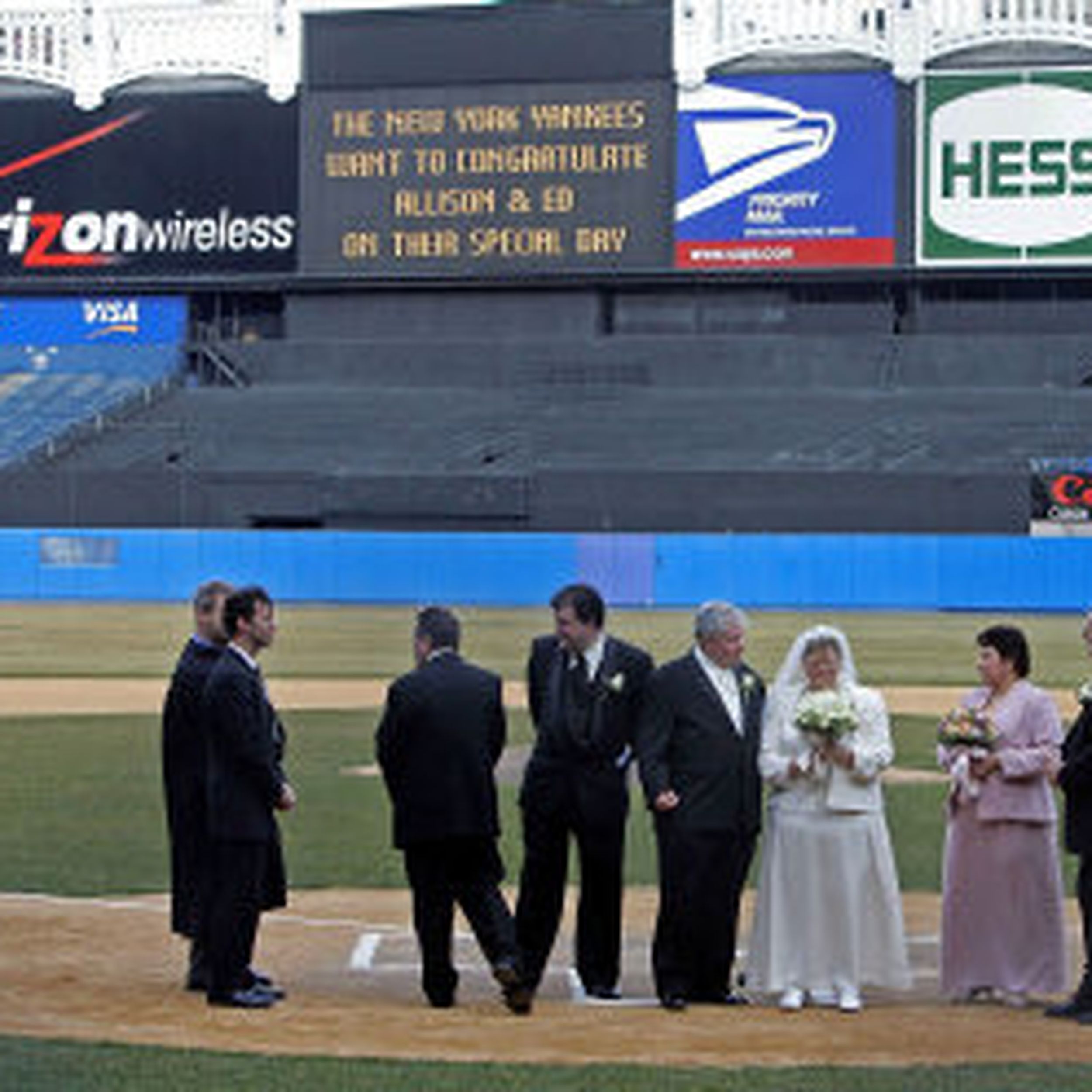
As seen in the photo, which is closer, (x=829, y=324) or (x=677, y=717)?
(x=677, y=717)

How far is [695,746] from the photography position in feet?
38.3

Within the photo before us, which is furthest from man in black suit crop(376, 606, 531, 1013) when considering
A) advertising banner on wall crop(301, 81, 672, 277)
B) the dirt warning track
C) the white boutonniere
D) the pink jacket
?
advertising banner on wall crop(301, 81, 672, 277)

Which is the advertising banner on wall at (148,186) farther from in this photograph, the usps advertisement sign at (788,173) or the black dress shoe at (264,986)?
the black dress shoe at (264,986)

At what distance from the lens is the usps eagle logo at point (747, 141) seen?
63219 millimetres

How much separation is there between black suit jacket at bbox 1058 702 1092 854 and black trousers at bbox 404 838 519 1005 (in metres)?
2.41

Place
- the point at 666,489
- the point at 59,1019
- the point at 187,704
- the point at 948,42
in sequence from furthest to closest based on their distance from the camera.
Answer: the point at 948,42 → the point at 666,489 → the point at 187,704 → the point at 59,1019

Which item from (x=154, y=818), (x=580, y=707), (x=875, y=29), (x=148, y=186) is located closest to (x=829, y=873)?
(x=580, y=707)

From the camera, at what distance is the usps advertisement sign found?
62.9 m

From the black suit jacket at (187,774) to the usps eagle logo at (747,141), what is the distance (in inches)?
2052

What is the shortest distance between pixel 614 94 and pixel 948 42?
784cm

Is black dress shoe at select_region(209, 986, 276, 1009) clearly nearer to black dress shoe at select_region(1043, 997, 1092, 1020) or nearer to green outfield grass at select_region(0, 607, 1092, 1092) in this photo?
green outfield grass at select_region(0, 607, 1092, 1092)

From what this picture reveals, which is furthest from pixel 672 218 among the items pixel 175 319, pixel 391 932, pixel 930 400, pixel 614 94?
pixel 391 932

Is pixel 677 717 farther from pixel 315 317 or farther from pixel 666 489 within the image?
pixel 315 317

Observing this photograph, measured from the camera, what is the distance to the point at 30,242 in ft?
226
